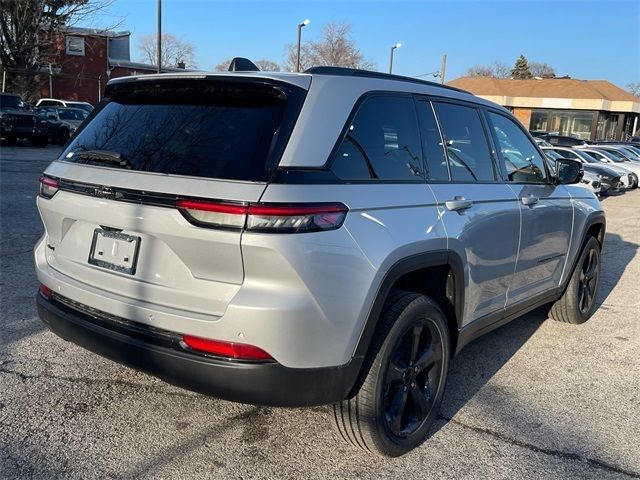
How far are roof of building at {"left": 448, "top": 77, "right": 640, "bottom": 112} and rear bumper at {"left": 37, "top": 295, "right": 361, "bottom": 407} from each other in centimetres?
5067

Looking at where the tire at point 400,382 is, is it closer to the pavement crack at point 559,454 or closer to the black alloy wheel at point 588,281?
the pavement crack at point 559,454

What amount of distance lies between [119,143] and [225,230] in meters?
0.89

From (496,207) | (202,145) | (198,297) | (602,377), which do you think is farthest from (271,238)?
(602,377)

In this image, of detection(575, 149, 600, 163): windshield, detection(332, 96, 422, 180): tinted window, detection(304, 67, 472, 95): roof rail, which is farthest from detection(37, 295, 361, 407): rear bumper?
detection(575, 149, 600, 163): windshield

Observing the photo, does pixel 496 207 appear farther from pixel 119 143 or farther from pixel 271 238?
pixel 119 143

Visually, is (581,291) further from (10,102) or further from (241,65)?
(10,102)

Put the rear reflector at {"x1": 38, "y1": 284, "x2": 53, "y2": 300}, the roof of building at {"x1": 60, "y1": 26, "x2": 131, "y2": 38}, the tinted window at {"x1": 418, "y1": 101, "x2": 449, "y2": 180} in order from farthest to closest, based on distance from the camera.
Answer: the roof of building at {"x1": 60, "y1": 26, "x2": 131, "y2": 38} → the tinted window at {"x1": 418, "y1": 101, "x2": 449, "y2": 180} → the rear reflector at {"x1": 38, "y1": 284, "x2": 53, "y2": 300}

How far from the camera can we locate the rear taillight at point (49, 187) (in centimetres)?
291

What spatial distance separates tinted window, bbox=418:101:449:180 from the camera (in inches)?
123

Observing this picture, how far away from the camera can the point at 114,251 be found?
2.61 meters

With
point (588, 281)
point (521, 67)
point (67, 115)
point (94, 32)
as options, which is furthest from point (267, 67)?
point (521, 67)

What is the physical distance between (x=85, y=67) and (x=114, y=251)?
4188 centimetres

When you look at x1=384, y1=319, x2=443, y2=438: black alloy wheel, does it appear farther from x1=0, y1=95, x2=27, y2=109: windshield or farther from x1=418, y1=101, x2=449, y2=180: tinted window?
x1=0, y1=95, x2=27, y2=109: windshield

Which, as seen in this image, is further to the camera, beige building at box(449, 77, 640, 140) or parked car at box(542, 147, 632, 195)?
beige building at box(449, 77, 640, 140)
